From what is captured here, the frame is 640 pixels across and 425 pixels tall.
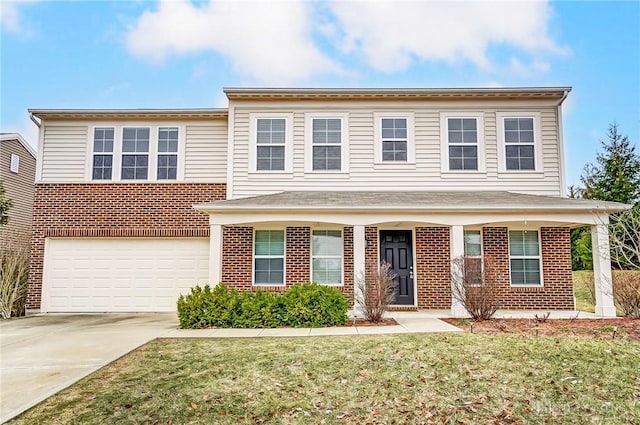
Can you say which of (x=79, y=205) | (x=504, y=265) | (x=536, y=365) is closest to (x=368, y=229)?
(x=504, y=265)

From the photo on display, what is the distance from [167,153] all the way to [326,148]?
187 inches

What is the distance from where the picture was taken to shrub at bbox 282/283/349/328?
8555 mm

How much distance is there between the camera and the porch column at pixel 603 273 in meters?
9.21

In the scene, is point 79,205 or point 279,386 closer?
point 279,386

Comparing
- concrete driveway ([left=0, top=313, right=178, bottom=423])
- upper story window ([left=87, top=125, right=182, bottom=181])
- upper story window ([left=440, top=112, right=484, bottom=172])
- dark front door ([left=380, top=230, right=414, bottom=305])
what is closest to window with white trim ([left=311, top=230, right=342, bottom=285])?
dark front door ([left=380, top=230, right=414, bottom=305])

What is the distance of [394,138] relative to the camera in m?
11.4

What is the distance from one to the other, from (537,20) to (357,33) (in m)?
6.83

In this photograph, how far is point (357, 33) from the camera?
16953 mm

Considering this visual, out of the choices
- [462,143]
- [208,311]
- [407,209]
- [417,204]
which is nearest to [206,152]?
[208,311]

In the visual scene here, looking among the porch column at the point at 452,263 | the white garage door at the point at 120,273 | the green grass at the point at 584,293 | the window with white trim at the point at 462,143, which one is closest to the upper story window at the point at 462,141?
the window with white trim at the point at 462,143

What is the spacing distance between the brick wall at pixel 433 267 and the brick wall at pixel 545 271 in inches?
43.5

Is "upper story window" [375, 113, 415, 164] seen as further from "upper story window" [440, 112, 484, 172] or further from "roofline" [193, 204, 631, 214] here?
"roofline" [193, 204, 631, 214]

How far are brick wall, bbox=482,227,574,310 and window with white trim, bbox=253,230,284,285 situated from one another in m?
5.57

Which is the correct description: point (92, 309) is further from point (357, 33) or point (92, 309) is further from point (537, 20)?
point (537, 20)
